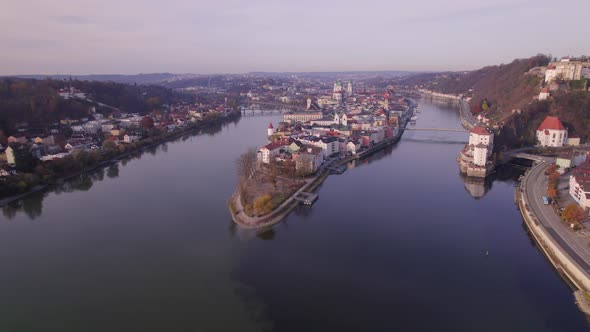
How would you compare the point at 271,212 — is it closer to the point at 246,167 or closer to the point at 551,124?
the point at 246,167

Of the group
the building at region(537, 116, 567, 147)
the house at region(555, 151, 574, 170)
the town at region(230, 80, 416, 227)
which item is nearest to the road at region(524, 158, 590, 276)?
the house at region(555, 151, 574, 170)

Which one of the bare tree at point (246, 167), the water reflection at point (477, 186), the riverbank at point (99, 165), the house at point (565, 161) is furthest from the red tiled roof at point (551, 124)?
the riverbank at point (99, 165)

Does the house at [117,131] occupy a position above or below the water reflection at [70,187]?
above

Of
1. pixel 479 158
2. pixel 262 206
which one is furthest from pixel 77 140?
pixel 479 158

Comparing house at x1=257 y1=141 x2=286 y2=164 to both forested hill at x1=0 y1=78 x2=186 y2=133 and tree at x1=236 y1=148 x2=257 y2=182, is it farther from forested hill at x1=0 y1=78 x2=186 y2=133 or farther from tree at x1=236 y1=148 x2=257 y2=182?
forested hill at x1=0 y1=78 x2=186 y2=133

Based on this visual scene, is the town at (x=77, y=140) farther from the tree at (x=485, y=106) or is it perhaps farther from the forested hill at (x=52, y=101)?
the tree at (x=485, y=106)
